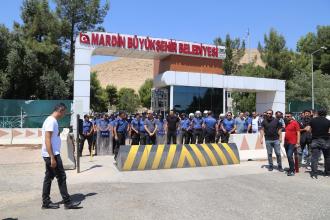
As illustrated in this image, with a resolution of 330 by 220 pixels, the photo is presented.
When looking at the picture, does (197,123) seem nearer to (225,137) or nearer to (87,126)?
(225,137)

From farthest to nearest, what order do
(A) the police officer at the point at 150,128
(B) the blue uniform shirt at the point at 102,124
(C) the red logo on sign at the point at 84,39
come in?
(C) the red logo on sign at the point at 84,39 < (B) the blue uniform shirt at the point at 102,124 < (A) the police officer at the point at 150,128

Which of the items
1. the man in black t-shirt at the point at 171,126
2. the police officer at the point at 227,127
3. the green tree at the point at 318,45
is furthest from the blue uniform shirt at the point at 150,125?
the green tree at the point at 318,45

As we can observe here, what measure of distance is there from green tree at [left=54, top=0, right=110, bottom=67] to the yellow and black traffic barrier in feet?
92.8

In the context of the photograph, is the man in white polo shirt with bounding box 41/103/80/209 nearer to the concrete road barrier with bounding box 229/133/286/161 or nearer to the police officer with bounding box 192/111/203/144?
the concrete road barrier with bounding box 229/133/286/161

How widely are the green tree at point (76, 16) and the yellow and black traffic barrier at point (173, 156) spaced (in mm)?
28277

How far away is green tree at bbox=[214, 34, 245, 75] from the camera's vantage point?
1779 inches

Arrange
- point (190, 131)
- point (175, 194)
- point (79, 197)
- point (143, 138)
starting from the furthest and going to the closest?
point (190, 131)
point (143, 138)
point (175, 194)
point (79, 197)

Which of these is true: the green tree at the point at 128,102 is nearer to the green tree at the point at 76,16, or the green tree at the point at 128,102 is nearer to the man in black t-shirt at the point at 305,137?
the green tree at the point at 76,16

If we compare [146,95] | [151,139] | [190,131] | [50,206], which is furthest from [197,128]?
[146,95]

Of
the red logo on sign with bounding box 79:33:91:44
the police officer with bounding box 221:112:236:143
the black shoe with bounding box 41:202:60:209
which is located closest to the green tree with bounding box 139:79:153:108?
the red logo on sign with bounding box 79:33:91:44

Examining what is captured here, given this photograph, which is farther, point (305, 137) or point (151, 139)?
point (151, 139)

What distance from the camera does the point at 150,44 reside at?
77.4 feet

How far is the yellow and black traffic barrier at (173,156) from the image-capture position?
37.8ft

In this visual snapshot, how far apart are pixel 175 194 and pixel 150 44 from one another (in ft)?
53.9
